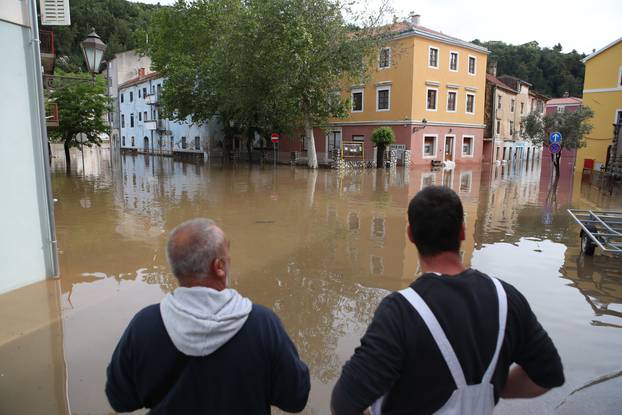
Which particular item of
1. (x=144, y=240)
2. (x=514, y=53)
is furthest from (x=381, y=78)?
(x=514, y=53)

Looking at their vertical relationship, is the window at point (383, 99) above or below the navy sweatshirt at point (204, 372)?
above

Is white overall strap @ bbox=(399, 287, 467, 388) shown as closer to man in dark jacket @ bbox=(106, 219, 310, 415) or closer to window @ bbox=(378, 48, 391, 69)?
man in dark jacket @ bbox=(106, 219, 310, 415)

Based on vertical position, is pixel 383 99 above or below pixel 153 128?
above

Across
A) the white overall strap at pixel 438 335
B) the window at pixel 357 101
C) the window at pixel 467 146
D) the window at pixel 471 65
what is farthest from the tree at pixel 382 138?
the white overall strap at pixel 438 335

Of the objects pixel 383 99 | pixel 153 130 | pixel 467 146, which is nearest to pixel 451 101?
pixel 467 146

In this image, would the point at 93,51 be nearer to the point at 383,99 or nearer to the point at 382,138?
the point at 382,138

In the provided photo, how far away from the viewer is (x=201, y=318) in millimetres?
1633

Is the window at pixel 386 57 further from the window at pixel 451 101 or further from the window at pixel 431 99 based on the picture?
the window at pixel 451 101

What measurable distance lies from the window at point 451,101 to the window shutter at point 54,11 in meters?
30.6

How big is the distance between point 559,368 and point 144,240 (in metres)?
8.39

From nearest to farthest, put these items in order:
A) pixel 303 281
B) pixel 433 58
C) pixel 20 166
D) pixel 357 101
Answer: pixel 20 166 < pixel 303 281 < pixel 433 58 < pixel 357 101

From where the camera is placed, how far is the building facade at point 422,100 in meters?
31.3

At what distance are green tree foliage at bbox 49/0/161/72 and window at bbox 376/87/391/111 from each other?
30924 millimetres

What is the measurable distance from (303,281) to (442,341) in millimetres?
5066
